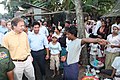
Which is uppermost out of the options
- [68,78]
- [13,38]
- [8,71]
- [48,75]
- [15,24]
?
[15,24]

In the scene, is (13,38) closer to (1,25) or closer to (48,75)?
(48,75)

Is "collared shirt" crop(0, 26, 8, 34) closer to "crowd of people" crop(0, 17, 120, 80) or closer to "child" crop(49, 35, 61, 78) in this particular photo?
"crowd of people" crop(0, 17, 120, 80)

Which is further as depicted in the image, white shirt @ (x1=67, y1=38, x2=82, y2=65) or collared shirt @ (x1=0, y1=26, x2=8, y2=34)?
collared shirt @ (x1=0, y1=26, x2=8, y2=34)

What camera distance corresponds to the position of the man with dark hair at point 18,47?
458 centimetres

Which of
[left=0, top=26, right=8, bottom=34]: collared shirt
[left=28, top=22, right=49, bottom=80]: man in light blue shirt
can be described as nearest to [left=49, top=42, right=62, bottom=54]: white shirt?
[left=28, top=22, right=49, bottom=80]: man in light blue shirt

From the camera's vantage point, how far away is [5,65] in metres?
3.41

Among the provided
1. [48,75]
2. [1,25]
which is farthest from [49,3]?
[48,75]

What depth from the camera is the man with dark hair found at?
458 centimetres

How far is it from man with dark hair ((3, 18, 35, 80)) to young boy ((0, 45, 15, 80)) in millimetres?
1174

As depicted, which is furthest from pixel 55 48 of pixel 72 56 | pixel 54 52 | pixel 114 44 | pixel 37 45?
pixel 72 56

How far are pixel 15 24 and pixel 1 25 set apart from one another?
4010 millimetres

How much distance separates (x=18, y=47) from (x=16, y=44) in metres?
0.08

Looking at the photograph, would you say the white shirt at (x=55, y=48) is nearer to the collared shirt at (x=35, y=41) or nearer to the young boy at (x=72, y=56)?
the collared shirt at (x=35, y=41)

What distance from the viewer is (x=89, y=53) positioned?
27.5ft
